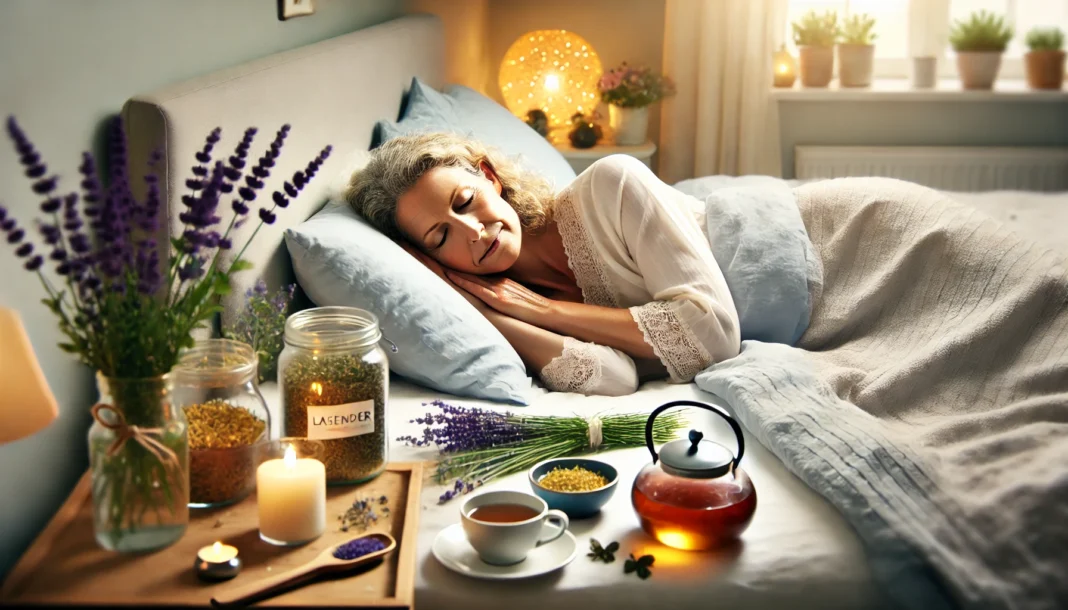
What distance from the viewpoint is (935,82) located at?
3932 mm

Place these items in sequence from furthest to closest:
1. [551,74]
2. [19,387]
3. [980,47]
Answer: [980,47]
[551,74]
[19,387]

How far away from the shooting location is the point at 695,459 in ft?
Answer: 3.92

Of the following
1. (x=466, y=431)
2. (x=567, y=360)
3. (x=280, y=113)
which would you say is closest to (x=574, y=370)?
(x=567, y=360)

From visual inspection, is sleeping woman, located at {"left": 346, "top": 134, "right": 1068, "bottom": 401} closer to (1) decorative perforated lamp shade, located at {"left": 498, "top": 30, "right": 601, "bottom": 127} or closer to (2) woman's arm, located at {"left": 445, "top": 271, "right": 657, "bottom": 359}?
(2) woman's arm, located at {"left": 445, "top": 271, "right": 657, "bottom": 359}

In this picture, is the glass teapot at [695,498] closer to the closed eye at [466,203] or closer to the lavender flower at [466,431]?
the lavender flower at [466,431]

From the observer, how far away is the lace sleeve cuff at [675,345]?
1.81 m

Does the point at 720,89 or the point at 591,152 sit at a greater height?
the point at 720,89

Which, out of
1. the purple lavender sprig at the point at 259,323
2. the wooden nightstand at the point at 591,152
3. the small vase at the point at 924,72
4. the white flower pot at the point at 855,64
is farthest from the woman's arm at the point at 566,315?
the small vase at the point at 924,72

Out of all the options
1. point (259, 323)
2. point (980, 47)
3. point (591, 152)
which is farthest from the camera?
point (980, 47)

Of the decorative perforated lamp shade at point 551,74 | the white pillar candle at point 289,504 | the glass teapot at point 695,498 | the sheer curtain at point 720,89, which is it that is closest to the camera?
the white pillar candle at point 289,504

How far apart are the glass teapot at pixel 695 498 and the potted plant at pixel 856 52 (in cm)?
306

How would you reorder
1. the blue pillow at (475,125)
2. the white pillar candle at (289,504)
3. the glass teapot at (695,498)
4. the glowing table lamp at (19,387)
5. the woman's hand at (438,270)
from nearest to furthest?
the glowing table lamp at (19,387)
the white pillar candle at (289,504)
the glass teapot at (695,498)
the woman's hand at (438,270)
the blue pillow at (475,125)

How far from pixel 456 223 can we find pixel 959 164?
2.74 metres

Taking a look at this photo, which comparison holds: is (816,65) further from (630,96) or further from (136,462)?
(136,462)
